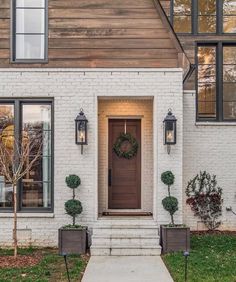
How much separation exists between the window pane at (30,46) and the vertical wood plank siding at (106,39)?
0.74 ft

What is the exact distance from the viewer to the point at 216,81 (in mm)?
11586

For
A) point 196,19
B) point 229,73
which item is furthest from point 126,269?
point 196,19

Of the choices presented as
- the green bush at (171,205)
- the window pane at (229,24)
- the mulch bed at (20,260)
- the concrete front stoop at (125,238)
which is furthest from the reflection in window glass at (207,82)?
the mulch bed at (20,260)

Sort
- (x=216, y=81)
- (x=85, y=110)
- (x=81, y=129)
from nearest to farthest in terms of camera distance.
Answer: (x=81, y=129) → (x=85, y=110) → (x=216, y=81)

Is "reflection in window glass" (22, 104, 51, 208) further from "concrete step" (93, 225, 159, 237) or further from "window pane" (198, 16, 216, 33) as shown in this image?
"window pane" (198, 16, 216, 33)

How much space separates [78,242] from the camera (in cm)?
852

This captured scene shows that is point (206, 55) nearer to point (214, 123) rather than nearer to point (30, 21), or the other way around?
point (214, 123)

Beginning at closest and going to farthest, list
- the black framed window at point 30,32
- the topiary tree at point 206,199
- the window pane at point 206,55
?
the black framed window at point 30,32
the topiary tree at point 206,199
the window pane at point 206,55

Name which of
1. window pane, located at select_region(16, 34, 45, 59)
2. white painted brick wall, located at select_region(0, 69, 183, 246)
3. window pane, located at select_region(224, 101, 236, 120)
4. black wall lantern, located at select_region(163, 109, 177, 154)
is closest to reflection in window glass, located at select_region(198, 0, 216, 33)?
window pane, located at select_region(224, 101, 236, 120)

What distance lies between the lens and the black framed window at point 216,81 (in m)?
11.5

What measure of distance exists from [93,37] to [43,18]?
47.9 inches

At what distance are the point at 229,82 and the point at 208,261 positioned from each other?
5.65m

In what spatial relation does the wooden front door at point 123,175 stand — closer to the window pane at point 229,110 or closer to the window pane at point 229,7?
the window pane at point 229,110

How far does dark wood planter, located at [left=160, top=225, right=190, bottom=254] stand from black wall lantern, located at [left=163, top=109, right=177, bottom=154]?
185 cm
